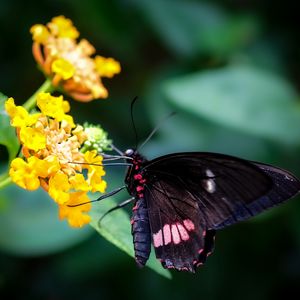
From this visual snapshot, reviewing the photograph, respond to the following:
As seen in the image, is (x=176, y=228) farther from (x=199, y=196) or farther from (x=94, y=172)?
(x=94, y=172)

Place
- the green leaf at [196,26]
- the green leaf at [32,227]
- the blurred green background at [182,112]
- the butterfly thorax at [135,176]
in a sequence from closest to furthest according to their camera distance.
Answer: the butterfly thorax at [135,176] → the green leaf at [32,227] → the blurred green background at [182,112] → the green leaf at [196,26]

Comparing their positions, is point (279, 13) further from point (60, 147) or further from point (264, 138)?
point (60, 147)

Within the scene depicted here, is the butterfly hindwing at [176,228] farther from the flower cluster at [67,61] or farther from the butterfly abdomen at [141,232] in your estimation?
the flower cluster at [67,61]

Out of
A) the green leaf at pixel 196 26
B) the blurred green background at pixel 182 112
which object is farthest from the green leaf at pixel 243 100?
the green leaf at pixel 196 26

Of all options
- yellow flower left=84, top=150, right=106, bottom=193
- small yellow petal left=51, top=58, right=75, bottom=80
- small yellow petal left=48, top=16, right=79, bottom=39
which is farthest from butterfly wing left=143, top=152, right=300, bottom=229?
small yellow petal left=48, top=16, right=79, bottom=39

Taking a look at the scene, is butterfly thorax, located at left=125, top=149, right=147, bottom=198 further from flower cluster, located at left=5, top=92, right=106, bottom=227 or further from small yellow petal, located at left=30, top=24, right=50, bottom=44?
small yellow petal, located at left=30, top=24, right=50, bottom=44

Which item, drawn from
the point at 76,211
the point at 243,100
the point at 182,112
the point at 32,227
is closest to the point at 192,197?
the point at 76,211
